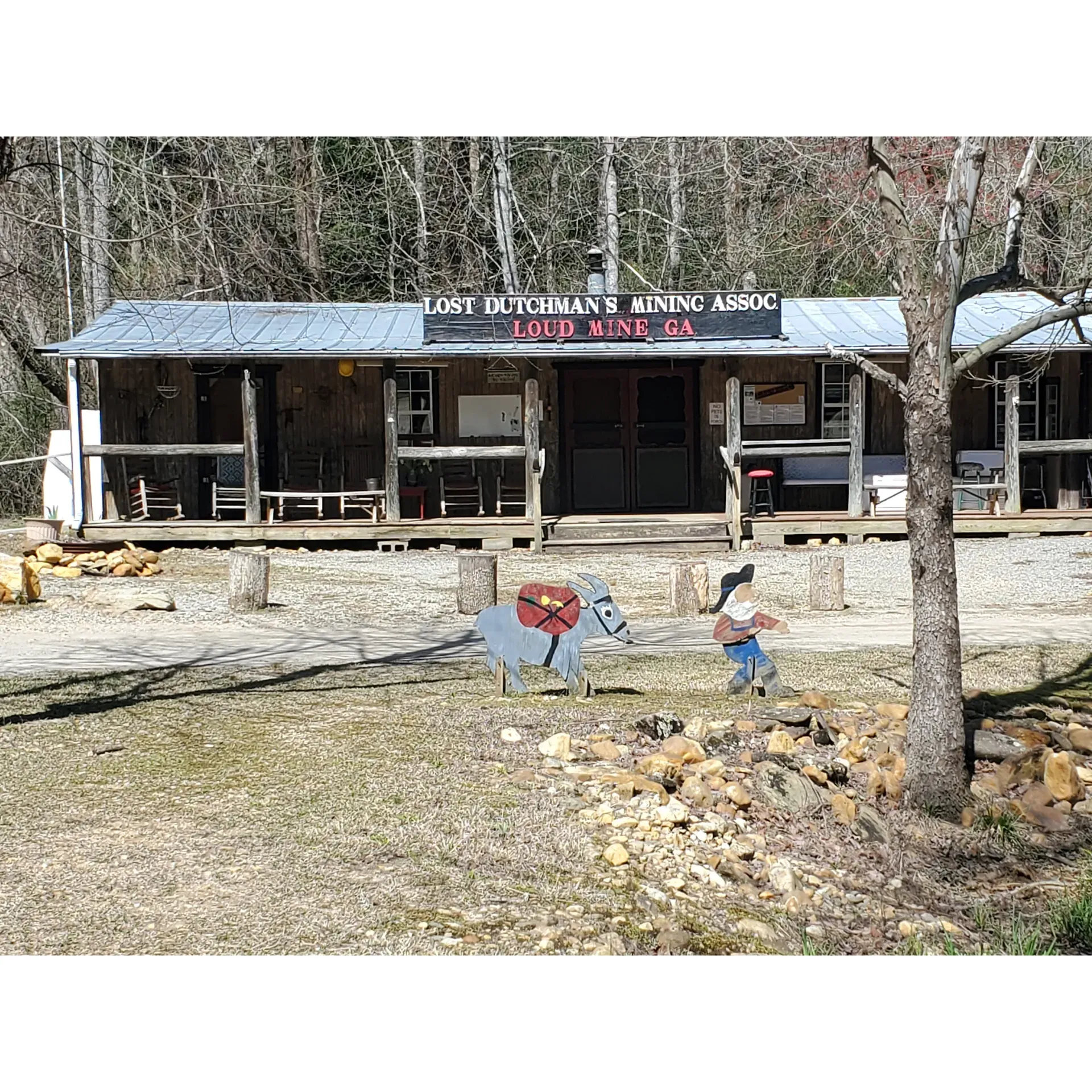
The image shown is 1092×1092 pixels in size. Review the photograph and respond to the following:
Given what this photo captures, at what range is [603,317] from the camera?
17.5 meters

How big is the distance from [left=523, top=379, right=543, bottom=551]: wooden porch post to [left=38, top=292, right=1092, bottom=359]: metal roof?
0.62 metres

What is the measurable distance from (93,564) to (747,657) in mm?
9721

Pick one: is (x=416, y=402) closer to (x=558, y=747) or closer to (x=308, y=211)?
(x=308, y=211)

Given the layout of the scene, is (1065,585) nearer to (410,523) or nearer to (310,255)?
(410,523)

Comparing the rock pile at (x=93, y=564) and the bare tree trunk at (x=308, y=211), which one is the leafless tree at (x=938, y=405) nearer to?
the rock pile at (x=93, y=564)

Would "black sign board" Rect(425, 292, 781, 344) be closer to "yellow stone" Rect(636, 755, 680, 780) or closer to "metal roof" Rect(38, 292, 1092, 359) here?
"metal roof" Rect(38, 292, 1092, 359)

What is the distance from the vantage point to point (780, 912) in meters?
5.15

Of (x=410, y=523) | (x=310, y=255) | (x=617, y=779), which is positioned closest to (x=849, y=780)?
(x=617, y=779)

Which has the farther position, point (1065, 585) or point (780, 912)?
point (1065, 585)

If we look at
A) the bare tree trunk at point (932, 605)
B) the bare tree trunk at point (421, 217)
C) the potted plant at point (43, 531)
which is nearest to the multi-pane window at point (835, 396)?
the bare tree trunk at point (421, 217)

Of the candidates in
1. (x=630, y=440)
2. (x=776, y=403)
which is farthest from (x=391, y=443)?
(x=776, y=403)

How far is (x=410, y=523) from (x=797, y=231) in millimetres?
8686

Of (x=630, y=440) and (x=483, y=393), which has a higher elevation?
(x=483, y=393)
